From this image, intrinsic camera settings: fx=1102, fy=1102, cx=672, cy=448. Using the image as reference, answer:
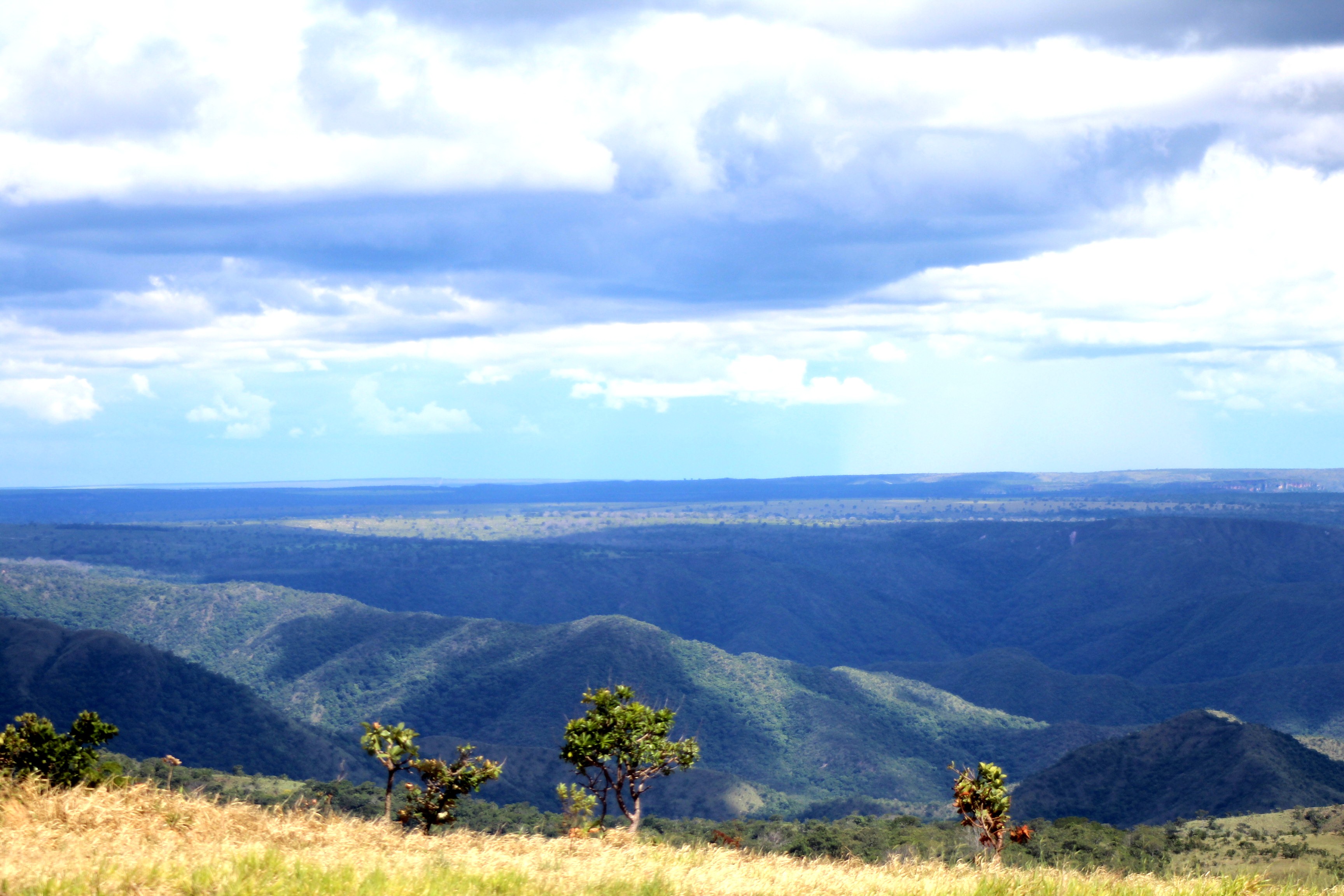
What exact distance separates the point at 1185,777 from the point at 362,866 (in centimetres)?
11076

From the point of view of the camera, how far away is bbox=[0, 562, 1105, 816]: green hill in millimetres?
140250

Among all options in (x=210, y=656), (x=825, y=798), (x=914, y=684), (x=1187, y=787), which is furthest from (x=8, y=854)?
(x=210, y=656)

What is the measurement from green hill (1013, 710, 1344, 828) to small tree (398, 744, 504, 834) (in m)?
86.1

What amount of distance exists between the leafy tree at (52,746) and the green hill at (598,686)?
8504cm

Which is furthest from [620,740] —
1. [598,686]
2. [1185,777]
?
[598,686]

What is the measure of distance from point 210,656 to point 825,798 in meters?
111

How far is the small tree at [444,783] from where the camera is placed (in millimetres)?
28391

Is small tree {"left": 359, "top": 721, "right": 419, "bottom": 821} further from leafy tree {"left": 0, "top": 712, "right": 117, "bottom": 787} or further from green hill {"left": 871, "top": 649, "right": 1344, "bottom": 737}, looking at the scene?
green hill {"left": 871, "top": 649, "right": 1344, "bottom": 737}

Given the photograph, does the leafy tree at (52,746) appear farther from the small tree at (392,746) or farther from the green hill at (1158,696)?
the green hill at (1158,696)

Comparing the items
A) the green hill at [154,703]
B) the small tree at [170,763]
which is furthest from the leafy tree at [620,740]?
the green hill at [154,703]

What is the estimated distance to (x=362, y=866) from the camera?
54.7ft

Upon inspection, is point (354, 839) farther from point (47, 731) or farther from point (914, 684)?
point (914, 684)

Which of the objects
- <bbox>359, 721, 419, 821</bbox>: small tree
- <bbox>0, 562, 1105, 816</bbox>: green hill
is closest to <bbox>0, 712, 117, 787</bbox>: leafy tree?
<bbox>359, 721, 419, 821</bbox>: small tree

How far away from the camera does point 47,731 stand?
1399 inches
